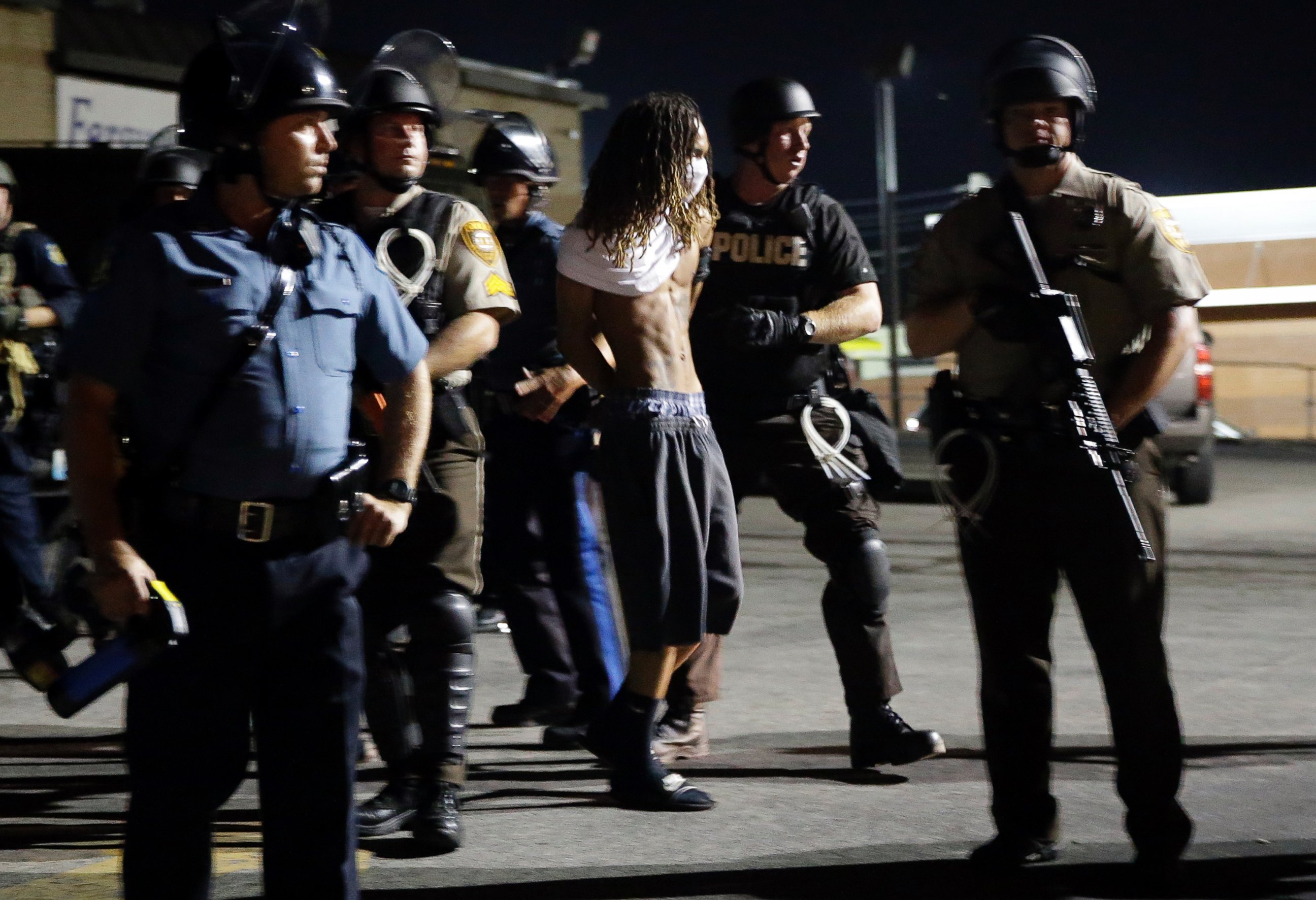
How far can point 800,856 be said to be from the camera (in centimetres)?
429

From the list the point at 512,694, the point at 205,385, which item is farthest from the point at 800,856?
the point at 512,694

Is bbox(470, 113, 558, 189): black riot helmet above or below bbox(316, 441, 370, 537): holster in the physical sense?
above

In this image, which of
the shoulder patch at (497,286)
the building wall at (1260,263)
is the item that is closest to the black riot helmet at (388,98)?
the shoulder patch at (497,286)

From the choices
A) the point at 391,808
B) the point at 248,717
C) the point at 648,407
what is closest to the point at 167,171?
the point at 648,407

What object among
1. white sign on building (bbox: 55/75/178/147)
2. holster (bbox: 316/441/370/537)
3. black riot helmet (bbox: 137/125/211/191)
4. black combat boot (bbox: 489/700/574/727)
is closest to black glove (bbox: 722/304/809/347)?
black combat boot (bbox: 489/700/574/727)

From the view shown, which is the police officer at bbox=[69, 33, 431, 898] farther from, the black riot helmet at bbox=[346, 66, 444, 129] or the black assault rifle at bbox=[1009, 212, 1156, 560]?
the black assault rifle at bbox=[1009, 212, 1156, 560]

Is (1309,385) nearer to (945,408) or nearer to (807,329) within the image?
(807,329)

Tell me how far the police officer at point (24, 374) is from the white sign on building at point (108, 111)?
16.3 meters

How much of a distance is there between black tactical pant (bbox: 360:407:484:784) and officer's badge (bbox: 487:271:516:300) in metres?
0.34

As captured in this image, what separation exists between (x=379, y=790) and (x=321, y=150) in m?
2.24

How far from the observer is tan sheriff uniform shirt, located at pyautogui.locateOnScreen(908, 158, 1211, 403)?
159 inches

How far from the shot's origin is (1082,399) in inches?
156

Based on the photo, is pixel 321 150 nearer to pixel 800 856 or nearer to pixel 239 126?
pixel 239 126

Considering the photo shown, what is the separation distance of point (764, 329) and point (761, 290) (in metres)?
0.36
